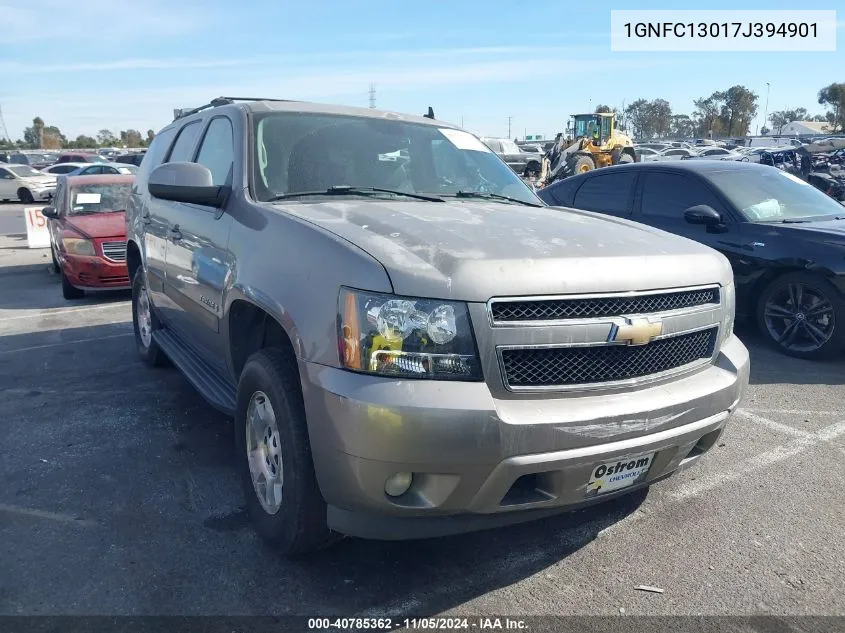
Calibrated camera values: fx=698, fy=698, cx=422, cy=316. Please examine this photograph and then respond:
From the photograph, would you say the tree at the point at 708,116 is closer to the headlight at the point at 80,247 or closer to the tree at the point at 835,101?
the tree at the point at 835,101

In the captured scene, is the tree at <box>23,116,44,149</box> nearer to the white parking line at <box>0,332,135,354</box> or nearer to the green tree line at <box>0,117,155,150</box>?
the green tree line at <box>0,117,155,150</box>

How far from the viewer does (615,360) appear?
8.63 feet

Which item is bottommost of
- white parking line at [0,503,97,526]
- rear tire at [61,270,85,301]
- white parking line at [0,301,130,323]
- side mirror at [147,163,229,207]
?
white parking line at [0,503,97,526]

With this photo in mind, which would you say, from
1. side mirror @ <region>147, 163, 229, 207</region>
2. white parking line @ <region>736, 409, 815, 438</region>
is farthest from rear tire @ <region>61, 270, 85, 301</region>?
white parking line @ <region>736, 409, 815, 438</region>

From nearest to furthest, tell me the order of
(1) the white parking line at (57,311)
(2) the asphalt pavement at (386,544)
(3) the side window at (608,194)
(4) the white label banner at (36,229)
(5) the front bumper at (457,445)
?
(5) the front bumper at (457,445), (2) the asphalt pavement at (386,544), (3) the side window at (608,194), (1) the white parking line at (57,311), (4) the white label banner at (36,229)

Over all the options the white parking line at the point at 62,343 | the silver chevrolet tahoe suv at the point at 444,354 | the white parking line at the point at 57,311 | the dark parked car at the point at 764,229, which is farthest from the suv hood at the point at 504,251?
the white parking line at the point at 57,311

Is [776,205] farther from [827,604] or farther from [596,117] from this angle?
[596,117]

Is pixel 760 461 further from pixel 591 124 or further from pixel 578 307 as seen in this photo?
pixel 591 124

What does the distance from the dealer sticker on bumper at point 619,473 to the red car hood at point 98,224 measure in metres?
7.71

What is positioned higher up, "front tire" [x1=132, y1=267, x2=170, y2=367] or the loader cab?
the loader cab

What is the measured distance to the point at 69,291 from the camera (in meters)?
9.08

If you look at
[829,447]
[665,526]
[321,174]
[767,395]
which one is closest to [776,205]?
[767,395]

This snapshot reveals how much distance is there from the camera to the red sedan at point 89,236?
866 centimetres

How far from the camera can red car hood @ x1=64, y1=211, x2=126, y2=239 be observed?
346 inches
